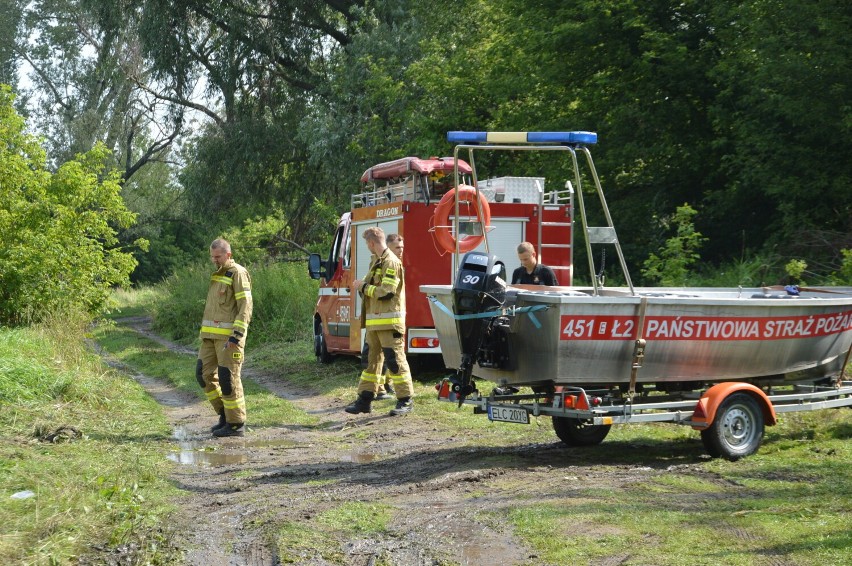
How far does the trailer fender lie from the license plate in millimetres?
1354

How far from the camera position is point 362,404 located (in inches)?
471

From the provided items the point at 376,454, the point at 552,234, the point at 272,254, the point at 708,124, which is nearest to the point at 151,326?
the point at 272,254

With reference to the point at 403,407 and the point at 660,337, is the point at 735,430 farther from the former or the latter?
the point at 403,407

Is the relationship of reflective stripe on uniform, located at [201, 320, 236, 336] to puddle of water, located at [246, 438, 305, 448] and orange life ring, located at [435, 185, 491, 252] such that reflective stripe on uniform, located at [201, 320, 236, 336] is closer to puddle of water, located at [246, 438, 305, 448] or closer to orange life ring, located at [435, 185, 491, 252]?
puddle of water, located at [246, 438, 305, 448]

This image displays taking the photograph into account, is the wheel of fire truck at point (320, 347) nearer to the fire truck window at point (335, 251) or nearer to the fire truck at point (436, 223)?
the fire truck window at point (335, 251)

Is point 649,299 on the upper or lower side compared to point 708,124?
lower

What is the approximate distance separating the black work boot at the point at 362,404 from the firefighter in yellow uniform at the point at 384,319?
0.02 metres

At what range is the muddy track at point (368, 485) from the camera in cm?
605

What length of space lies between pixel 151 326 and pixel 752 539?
94.1 feet

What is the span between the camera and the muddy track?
6.05 meters

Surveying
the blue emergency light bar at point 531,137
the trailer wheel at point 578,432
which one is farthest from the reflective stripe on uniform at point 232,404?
the blue emergency light bar at point 531,137

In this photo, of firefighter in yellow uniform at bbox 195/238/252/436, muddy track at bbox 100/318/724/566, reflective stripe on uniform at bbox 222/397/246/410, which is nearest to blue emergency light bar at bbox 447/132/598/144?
muddy track at bbox 100/318/724/566

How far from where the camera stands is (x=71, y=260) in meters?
18.2

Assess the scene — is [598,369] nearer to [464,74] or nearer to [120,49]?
[464,74]
